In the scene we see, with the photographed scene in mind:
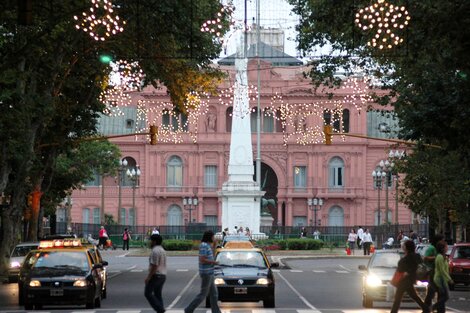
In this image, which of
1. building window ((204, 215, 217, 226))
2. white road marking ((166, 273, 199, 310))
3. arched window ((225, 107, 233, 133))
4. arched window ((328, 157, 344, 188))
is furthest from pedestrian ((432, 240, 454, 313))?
arched window ((225, 107, 233, 133))

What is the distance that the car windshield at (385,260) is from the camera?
3347cm

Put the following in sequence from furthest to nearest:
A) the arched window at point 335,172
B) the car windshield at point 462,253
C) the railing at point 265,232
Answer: the arched window at point 335,172, the railing at point 265,232, the car windshield at point 462,253

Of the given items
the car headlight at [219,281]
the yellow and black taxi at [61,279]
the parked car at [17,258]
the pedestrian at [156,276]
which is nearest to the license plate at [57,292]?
the yellow and black taxi at [61,279]

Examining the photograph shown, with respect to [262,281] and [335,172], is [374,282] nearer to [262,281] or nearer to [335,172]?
[262,281]

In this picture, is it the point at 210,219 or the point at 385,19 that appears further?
the point at 210,219

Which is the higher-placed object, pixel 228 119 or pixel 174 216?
pixel 228 119

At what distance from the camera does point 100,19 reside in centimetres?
3869

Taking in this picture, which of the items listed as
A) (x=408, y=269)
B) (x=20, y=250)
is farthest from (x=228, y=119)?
(x=408, y=269)

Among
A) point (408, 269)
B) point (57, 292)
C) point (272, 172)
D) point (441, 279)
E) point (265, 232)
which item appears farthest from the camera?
point (272, 172)

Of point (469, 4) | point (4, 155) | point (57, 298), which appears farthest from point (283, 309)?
point (4, 155)

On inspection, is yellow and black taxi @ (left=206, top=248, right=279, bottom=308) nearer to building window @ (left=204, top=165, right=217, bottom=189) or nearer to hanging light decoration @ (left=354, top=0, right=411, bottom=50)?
hanging light decoration @ (left=354, top=0, right=411, bottom=50)

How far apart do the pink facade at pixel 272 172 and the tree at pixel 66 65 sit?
6965 cm

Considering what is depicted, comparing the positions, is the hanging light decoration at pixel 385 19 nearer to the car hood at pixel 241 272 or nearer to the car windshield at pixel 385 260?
the car windshield at pixel 385 260

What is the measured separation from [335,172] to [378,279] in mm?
96928
